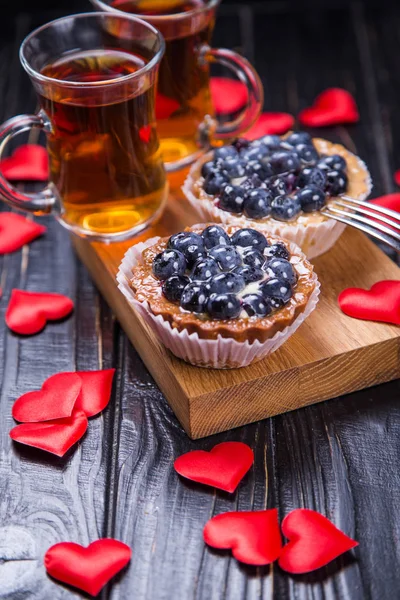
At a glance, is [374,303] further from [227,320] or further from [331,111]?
[331,111]

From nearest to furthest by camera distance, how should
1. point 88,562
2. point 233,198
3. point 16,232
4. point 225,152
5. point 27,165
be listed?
point 88,562
point 233,198
point 225,152
point 16,232
point 27,165

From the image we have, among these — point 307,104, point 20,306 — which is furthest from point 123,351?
point 307,104

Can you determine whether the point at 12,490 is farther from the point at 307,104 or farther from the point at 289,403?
the point at 307,104

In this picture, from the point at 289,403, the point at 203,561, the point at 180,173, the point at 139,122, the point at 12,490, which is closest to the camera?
the point at 203,561

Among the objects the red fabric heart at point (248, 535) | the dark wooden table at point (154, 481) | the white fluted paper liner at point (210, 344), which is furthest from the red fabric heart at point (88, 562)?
the white fluted paper liner at point (210, 344)

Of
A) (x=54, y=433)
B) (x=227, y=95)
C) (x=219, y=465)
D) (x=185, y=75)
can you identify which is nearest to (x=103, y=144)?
(x=185, y=75)

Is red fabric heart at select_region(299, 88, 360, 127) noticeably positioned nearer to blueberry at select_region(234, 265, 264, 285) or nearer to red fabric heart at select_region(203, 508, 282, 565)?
blueberry at select_region(234, 265, 264, 285)
